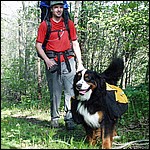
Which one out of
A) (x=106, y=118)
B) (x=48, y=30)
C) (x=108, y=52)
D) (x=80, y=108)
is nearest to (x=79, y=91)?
(x=80, y=108)

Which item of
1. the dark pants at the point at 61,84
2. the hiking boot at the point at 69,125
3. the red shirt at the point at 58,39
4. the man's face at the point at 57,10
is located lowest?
the hiking boot at the point at 69,125

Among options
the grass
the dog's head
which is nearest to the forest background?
the grass

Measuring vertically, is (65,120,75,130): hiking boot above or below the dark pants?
below

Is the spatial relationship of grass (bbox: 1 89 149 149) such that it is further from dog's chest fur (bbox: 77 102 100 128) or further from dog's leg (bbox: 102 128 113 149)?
dog's chest fur (bbox: 77 102 100 128)

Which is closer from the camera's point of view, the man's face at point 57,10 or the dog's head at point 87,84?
the dog's head at point 87,84

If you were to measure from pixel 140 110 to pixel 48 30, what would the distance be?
2.36 meters

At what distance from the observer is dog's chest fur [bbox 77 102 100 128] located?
4.19m

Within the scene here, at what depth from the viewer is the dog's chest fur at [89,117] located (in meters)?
4.19

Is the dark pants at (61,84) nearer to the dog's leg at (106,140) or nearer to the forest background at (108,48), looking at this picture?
the forest background at (108,48)

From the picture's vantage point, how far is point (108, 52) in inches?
453

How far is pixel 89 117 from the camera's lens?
4.22m

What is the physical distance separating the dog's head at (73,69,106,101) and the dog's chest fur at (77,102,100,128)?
144mm

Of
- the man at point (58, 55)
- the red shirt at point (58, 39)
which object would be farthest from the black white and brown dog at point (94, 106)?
the red shirt at point (58, 39)

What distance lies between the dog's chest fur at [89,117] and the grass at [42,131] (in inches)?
10.8
